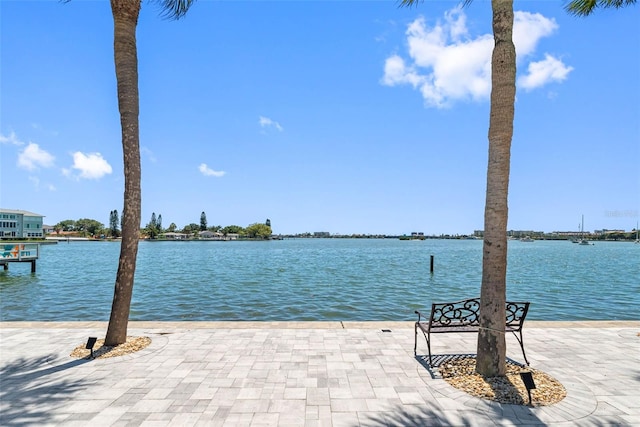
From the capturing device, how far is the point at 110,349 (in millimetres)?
7086

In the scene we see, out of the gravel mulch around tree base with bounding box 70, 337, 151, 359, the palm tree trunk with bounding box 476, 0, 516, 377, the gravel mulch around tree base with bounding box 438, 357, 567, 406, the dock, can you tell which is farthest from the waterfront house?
the palm tree trunk with bounding box 476, 0, 516, 377

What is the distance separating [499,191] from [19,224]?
137564mm

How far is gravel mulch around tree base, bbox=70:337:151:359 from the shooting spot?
677 centimetres

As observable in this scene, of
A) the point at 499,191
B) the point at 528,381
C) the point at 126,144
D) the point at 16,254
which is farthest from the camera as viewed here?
the point at 16,254

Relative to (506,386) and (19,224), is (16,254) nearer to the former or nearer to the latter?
(506,386)

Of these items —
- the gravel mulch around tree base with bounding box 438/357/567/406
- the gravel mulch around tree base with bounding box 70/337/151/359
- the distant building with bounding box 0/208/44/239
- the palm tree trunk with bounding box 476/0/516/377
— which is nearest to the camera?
the gravel mulch around tree base with bounding box 438/357/567/406

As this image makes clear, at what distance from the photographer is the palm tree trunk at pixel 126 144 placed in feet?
24.0

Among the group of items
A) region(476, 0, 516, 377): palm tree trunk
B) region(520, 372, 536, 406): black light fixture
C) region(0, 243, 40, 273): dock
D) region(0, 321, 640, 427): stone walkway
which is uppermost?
region(476, 0, 516, 377): palm tree trunk

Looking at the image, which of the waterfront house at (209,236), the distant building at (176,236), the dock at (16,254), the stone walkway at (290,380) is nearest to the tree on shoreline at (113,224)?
the distant building at (176,236)

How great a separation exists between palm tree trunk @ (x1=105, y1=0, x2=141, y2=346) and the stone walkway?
3.29ft

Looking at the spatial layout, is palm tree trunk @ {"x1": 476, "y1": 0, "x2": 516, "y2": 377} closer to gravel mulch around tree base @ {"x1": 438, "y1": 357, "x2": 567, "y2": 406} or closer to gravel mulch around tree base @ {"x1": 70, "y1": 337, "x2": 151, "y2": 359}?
gravel mulch around tree base @ {"x1": 438, "y1": 357, "x2": 567, "y2": 406}

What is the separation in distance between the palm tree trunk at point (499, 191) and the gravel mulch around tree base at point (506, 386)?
0.69 feet

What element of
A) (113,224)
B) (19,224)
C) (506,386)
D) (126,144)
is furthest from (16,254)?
(113,224)

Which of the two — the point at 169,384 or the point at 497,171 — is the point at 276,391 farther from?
the point at 497,171
